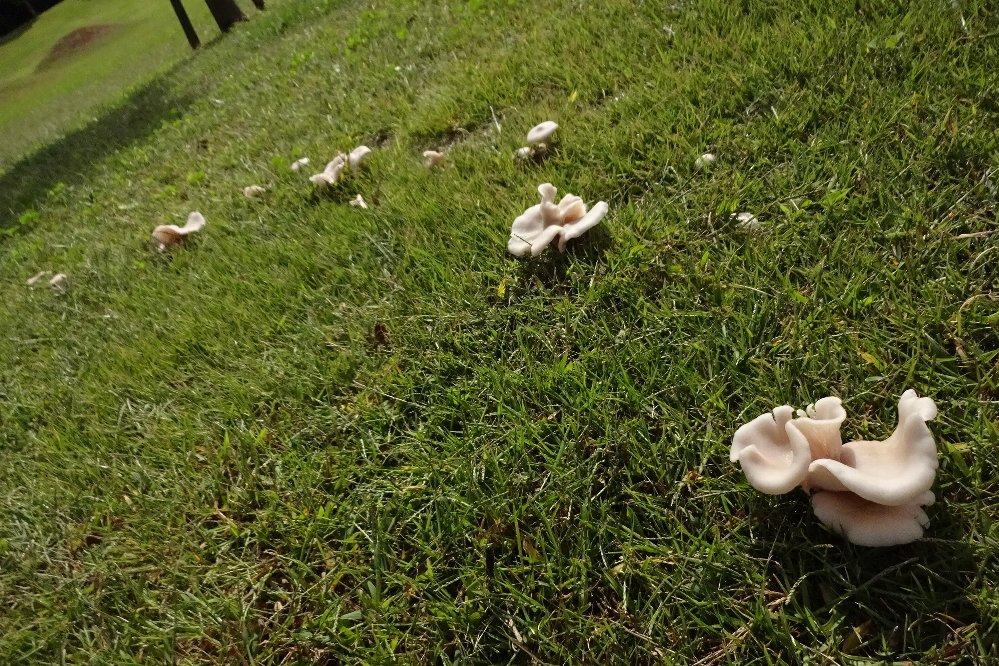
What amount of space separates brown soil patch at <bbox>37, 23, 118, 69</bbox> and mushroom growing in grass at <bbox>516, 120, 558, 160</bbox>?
29926 mm

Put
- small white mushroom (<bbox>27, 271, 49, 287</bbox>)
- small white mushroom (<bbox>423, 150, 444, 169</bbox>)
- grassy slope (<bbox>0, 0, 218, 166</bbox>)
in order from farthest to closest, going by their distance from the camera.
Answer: grassy slope (<bbox>0, 0, 218, 166</bbox>)
small white mushroom (<bbox>27, 271, 49, 287</bbox>)
small white mushroom (<bbox>423, 150, 444, 169</bbox>)

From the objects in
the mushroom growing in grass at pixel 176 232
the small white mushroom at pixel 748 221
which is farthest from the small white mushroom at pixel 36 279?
the small white mushroom at pixel 748 221

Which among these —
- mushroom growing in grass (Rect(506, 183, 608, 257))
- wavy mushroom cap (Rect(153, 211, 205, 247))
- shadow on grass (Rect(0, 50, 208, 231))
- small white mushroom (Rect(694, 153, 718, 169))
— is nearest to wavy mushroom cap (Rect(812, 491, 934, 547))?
mushroom growing in grass (Rect(506, 183, 608, 257))

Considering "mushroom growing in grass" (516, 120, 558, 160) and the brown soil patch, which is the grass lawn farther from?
the brown soil patch

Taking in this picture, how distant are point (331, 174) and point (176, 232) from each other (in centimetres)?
127

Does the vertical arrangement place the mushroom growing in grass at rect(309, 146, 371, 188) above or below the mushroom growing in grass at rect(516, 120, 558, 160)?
above

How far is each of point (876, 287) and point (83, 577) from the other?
283 centimetres

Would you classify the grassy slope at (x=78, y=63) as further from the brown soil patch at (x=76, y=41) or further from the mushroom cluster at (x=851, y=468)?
the mushroom cluster at (x=851, y=468)

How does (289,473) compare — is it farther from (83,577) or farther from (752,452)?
(752,452)

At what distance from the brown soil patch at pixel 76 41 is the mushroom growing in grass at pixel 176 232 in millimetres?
27932

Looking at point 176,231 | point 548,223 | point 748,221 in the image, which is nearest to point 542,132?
point 548,223

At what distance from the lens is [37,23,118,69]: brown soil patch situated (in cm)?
2497

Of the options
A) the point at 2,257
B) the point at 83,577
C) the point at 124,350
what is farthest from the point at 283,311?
the point at 2,257

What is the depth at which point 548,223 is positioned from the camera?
2.42 metres
